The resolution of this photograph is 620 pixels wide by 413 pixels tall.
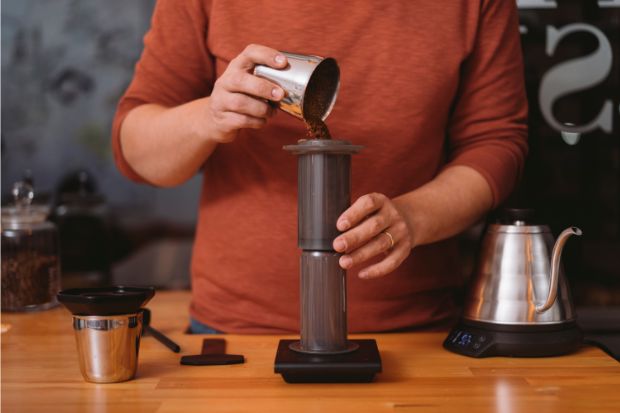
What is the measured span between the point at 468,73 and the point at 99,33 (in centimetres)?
Answer: 101

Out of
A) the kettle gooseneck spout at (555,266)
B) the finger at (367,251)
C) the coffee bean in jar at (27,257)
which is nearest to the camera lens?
the finger at (367,251)

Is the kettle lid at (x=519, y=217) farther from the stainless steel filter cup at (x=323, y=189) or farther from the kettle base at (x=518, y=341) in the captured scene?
the stainless steel filter cup at (x=323, y=189)

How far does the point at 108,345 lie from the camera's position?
41.8 inches

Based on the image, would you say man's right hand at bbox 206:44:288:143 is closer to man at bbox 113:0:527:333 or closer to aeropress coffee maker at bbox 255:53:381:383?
aeropress coffee maker at bbox 255:53:381:383

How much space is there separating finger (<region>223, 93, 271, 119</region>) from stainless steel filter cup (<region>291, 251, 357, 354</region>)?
0.22 metres

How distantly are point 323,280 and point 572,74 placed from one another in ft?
3.30

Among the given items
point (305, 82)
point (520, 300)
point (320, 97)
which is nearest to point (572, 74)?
point (520, 300)

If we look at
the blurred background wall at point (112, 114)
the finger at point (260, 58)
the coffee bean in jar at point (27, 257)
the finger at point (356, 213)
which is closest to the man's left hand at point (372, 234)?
the finger at point (356, 213)

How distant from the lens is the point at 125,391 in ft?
3.44

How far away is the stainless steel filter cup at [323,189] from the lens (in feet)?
3.57

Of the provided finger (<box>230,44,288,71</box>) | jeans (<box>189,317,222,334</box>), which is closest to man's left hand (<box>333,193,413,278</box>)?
finger (<box>230,44,288,71</box>)

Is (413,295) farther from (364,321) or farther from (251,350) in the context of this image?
(251,350)

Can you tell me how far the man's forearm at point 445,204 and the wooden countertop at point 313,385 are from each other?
20 centimetres

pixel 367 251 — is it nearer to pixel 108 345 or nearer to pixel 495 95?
pixel 108 345
